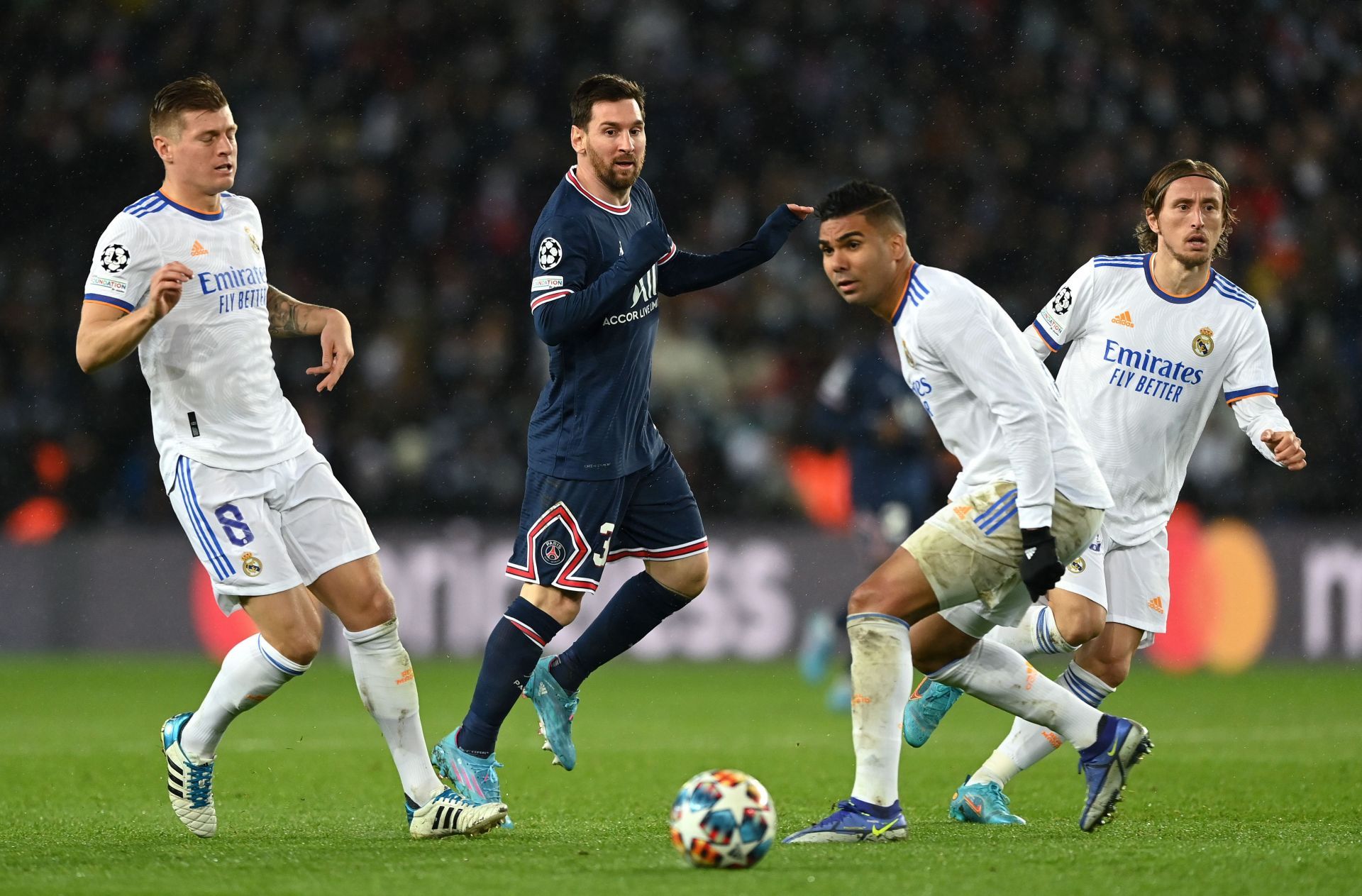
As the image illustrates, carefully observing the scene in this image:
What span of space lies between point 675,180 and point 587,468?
11540 mm

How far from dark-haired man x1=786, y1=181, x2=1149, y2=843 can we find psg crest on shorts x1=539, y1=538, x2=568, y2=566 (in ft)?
3.66

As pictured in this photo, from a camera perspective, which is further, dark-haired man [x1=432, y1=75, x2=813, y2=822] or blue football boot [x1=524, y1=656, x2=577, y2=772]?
blue football boot [x1=524, y1=656, x2=577, y2=772]

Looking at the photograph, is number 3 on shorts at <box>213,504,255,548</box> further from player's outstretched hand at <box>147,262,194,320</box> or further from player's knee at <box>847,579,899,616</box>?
player's knee at <box>847,579,899,616</box>

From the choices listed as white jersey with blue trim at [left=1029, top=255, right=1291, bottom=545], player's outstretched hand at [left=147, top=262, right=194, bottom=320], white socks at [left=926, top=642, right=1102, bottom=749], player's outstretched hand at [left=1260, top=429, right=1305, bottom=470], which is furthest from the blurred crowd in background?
player's outstretched hand at [left=147, top=262, right=194, bottom=320]

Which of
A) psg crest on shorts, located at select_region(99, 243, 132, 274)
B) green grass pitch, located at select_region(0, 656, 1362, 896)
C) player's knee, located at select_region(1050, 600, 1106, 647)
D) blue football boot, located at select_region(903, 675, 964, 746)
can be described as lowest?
green grass pitch, located at select_region(0, 656, 1362, 896)

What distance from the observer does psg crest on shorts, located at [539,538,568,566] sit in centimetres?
583

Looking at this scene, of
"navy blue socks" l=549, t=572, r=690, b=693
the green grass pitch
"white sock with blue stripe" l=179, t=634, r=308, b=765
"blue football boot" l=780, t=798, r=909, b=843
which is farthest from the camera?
"navy blue socks" l=549, t=572, r=690, b=693

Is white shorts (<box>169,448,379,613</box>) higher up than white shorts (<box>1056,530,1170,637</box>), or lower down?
higher up

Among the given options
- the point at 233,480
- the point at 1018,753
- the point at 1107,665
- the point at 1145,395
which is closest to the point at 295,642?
the point at 233,480

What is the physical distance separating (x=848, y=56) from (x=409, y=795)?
1377 cm

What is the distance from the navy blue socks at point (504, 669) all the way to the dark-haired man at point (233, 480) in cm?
20

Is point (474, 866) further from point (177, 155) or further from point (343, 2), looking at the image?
point (343, 2)

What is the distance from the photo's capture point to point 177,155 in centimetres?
549

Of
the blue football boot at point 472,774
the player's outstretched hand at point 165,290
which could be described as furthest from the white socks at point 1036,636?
the player's outstretched hand at point 165,290
